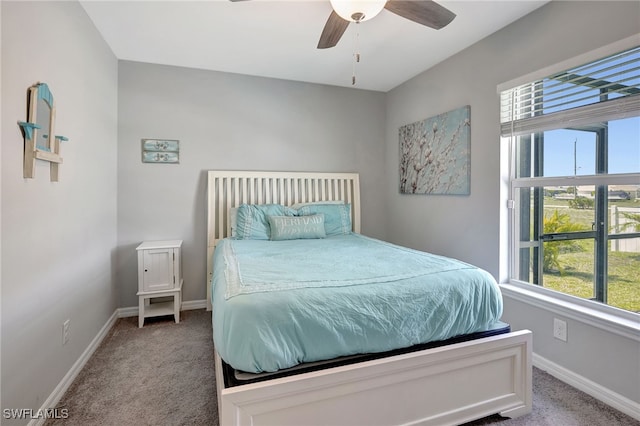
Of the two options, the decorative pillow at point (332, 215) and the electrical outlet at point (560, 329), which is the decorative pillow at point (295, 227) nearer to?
the decorative pillow at point (332, 215)

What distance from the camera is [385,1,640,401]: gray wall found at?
1.77 m

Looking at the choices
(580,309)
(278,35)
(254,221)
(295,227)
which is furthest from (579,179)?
(254,221)

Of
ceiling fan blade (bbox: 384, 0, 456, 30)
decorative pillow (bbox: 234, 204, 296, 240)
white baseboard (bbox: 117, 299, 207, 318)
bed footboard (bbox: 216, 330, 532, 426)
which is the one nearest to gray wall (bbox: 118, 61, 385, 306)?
white baseboard (bbox: 117, 299, 207, 318)

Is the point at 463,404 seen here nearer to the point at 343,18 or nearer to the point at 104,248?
the point at 343,18

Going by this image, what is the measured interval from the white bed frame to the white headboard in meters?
1.87

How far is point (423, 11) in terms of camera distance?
1.75 metres

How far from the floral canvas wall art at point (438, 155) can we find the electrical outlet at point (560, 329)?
117 centimetres

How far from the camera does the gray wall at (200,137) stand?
3062 mm

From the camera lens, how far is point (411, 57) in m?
2.95

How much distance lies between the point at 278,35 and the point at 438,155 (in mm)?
1854

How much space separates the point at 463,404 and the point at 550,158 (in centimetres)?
179

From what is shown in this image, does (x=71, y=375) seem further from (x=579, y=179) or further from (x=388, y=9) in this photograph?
(x=579, y=179)

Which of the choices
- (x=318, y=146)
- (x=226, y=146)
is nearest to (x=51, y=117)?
(x=226, y=146)

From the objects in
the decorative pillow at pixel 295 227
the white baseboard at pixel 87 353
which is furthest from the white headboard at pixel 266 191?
the decorative pillow at pixel 295 227
